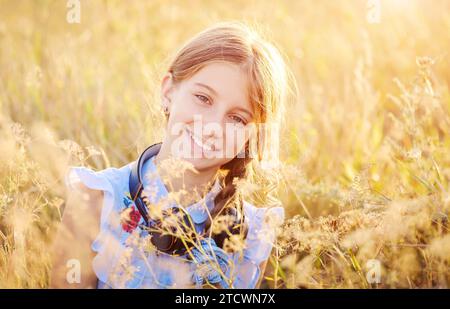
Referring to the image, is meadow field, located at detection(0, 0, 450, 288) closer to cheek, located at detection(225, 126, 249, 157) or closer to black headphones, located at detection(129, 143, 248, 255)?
black headphones, located at detection(129, 143, 248, 255)

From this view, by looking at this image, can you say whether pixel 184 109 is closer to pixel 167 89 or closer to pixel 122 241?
pixel 167 89

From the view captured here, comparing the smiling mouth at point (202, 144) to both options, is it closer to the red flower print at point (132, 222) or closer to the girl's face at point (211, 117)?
the girl's face at point (211, 117)

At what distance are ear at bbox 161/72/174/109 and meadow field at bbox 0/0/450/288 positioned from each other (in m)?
0.30

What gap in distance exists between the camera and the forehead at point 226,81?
74.0 inches

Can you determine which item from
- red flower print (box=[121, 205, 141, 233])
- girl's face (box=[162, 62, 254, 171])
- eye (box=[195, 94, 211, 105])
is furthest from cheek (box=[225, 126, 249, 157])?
red flower print (box=[121, 205, 141, 233])

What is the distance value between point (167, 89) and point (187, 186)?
0.35 m

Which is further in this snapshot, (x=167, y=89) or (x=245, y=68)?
(x=167, y=89)

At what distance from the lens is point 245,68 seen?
1957mm

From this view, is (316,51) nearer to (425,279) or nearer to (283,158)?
(283,158)

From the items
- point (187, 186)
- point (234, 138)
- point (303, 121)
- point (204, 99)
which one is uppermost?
point (303, 121)

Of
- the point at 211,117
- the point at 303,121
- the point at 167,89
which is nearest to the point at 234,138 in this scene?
the point at 211,117

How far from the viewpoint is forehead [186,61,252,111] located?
6.17 ft

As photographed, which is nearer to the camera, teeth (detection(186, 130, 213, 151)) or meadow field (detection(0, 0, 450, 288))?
meadow field (detection(0, 0, 450, 288))

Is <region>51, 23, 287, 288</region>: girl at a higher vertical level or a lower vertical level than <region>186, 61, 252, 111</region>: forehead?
lower
